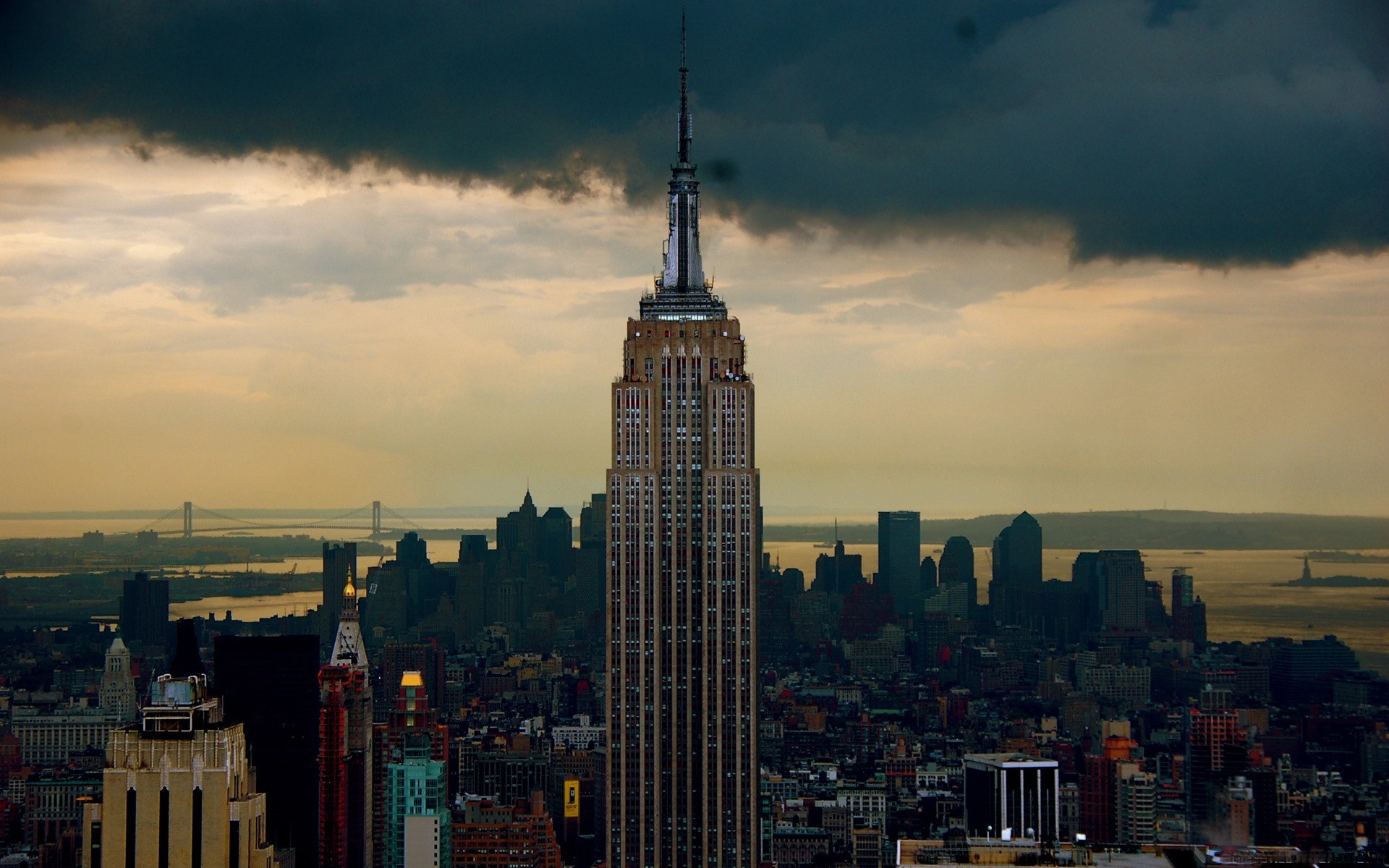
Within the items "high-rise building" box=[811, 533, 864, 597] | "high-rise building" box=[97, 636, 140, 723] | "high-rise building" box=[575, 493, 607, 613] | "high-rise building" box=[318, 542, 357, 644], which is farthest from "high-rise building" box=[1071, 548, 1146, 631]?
"high-rise building" box=[97, 636, 140, 723]

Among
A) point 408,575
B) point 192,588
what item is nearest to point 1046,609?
point 408,575

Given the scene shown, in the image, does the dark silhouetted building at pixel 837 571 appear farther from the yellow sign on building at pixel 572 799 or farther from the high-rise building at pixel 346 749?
the high-rise building at pixel 346 749

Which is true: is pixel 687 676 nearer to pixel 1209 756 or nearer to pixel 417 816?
pixel 417 816

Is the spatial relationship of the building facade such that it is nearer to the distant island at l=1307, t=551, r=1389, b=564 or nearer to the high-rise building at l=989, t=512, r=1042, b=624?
the high-rise building at l=989, t=512, r=1042, b=624

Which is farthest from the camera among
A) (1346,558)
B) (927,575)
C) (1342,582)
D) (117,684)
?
(927,575)

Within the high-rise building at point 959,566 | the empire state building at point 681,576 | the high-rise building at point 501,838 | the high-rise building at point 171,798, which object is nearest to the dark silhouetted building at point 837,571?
the high-rise building at point 959,566

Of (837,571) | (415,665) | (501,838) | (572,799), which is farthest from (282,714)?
(837,571)
